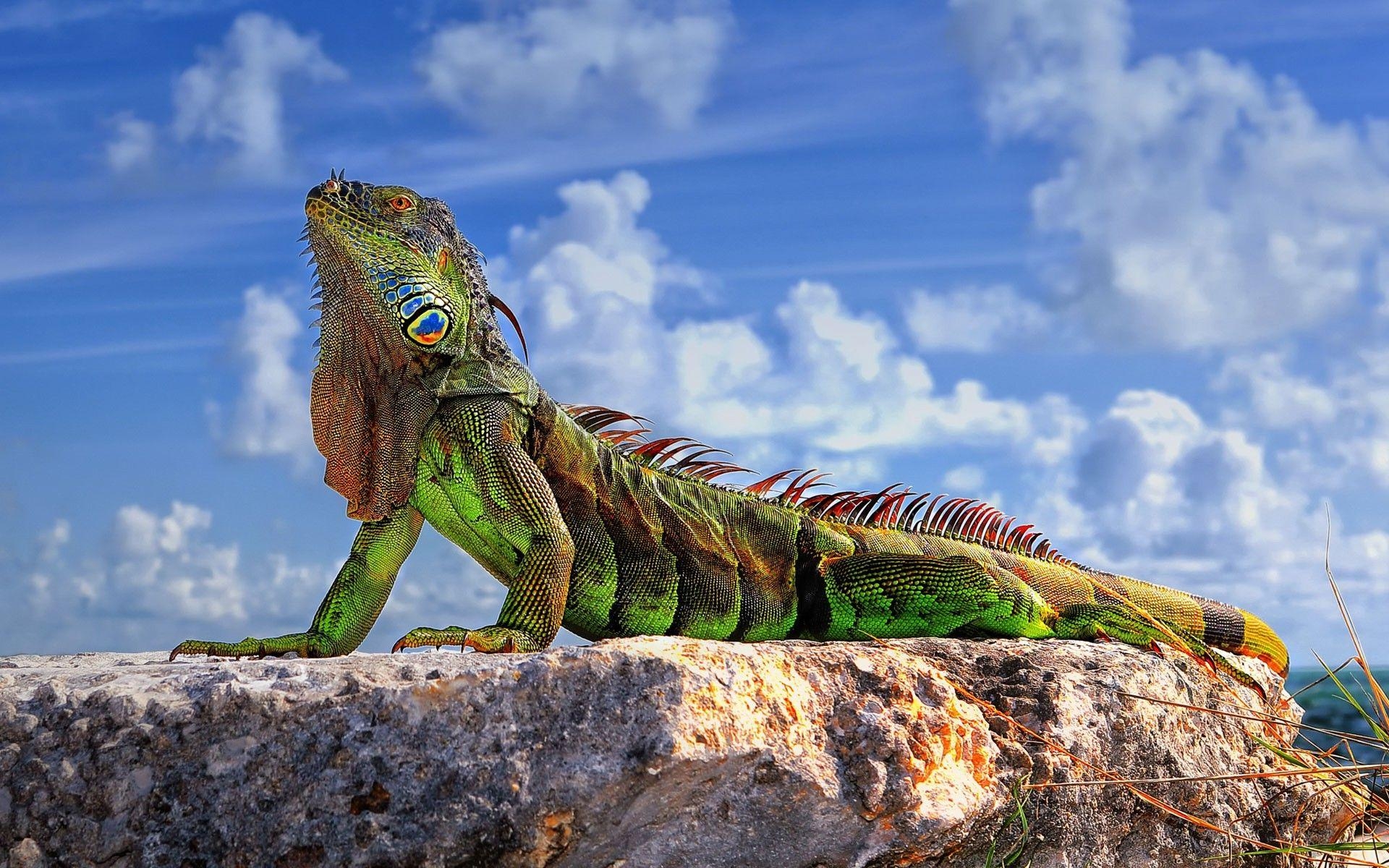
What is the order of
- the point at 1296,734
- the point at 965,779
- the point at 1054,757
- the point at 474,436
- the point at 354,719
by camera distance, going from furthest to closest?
1. the point at 1296,734
2. the point at 474,436
3. the point at 1054,757
4. the point at 965,779
5. the point at 354,719

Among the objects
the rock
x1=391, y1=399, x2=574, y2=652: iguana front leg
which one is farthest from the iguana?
the rock

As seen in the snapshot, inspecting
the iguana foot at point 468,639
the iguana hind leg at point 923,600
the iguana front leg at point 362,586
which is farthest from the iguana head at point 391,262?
the iguana hind leg at point 923,600

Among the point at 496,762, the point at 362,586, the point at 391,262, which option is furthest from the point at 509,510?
the point at 496,762

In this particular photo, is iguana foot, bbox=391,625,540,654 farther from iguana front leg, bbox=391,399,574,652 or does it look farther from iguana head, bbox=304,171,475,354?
iguana head, bbox=304,171,475,354

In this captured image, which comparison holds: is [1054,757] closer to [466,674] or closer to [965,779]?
[965,779]

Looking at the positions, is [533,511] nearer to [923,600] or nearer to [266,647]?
[266,647]

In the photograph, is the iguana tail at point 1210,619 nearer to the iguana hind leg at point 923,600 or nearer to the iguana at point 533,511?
the iguana at point 533,511

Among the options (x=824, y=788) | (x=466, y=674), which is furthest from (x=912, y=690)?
(x=466, y=674)
